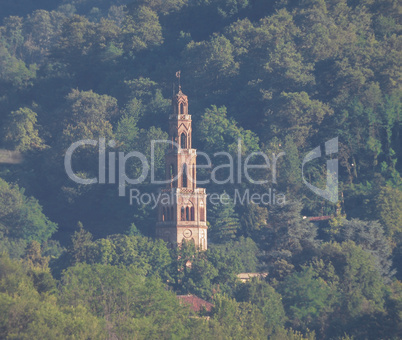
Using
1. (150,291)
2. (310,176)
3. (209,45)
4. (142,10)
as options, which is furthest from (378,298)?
(142,10)

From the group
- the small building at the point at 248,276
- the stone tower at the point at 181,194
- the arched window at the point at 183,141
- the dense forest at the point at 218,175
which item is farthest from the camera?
the arched window at the point at 183,141

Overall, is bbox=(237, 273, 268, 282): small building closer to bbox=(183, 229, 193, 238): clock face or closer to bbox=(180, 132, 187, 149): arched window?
bbox=(183, 229, 193, 238): clock face

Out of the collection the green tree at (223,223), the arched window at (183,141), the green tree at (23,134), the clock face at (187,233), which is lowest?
the clock face at (187,233)

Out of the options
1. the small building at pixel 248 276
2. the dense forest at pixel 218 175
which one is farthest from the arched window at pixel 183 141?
the small building at pixel 248 276

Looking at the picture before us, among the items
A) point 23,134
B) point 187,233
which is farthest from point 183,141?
point 23,134

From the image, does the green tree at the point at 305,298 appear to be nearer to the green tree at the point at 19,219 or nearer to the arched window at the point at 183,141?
the arched window at the point at 183,141

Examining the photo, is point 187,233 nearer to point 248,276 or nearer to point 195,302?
point 248,276

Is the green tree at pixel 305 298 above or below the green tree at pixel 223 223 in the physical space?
below
